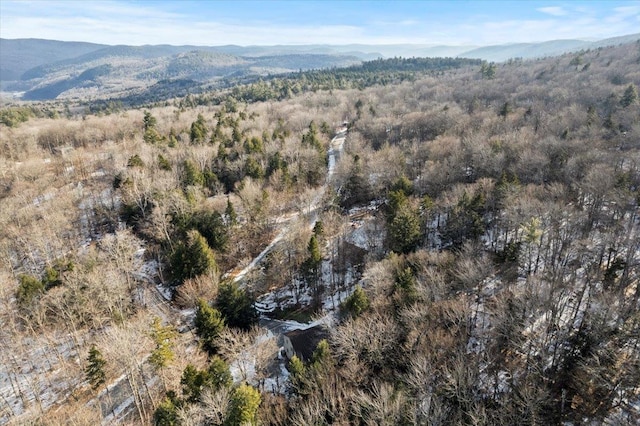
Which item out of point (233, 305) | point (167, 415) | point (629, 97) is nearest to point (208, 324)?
point (233, 305)

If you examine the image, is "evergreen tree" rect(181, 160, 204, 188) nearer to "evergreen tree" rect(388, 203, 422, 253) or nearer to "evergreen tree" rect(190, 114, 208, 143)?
"evergreen tree" rect(190, 114, 208, 143)

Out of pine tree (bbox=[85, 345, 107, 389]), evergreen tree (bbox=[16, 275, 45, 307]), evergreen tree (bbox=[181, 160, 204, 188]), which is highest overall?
evergreen tree (bbox=[181, 160, 204, 188])

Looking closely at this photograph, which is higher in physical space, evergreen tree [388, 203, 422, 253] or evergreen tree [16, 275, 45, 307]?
evergreen tree [388, 203, 422, 253]

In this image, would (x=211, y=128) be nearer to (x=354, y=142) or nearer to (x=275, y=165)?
(x=275, y=165)

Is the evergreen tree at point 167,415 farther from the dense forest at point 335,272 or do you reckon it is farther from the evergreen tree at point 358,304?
the evergreen tree at point 358,304

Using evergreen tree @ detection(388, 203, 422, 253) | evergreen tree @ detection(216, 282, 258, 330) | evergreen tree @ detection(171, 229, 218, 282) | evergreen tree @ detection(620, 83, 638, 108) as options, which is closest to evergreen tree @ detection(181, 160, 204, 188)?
evergreen tree @ detection(171, 229, 218, 282)

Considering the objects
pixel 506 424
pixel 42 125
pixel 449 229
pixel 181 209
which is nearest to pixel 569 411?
pixel 506 424
